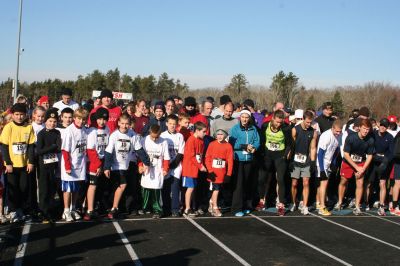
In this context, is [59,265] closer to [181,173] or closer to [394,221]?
[181,173]

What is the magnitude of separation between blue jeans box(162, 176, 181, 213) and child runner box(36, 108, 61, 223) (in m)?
2.07

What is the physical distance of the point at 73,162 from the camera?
7578 mm

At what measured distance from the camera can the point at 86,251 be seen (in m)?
6.05

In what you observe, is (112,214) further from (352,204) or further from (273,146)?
(352,204)

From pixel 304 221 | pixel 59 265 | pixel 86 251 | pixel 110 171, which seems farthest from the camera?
pixel 304 221

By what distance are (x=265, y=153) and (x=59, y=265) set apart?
500cm

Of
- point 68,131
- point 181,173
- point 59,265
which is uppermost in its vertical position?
point 68,131

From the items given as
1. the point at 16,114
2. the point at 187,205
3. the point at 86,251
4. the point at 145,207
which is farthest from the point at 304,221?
the point at 16,114

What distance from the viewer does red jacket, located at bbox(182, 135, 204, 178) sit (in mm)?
8391

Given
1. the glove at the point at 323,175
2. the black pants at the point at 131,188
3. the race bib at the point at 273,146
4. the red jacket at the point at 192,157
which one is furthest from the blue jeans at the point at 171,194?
the glove at the point at 323,175

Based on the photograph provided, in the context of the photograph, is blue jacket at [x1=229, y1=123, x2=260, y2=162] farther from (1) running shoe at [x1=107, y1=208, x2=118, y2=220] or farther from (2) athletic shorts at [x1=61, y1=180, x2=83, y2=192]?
(2) athletic shorts at [x1=61, y1=180, x2=83, y2=192]

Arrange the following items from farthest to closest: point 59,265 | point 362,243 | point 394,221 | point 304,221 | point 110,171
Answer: point 394,221, point 304,221, point 110,171, point 362,243, point 59,265

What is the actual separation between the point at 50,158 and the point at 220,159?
3.04 meters

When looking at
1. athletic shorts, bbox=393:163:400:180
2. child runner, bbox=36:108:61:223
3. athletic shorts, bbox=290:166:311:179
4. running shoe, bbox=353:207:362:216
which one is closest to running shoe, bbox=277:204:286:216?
athletic shorts, bbox=290:166:311:179
